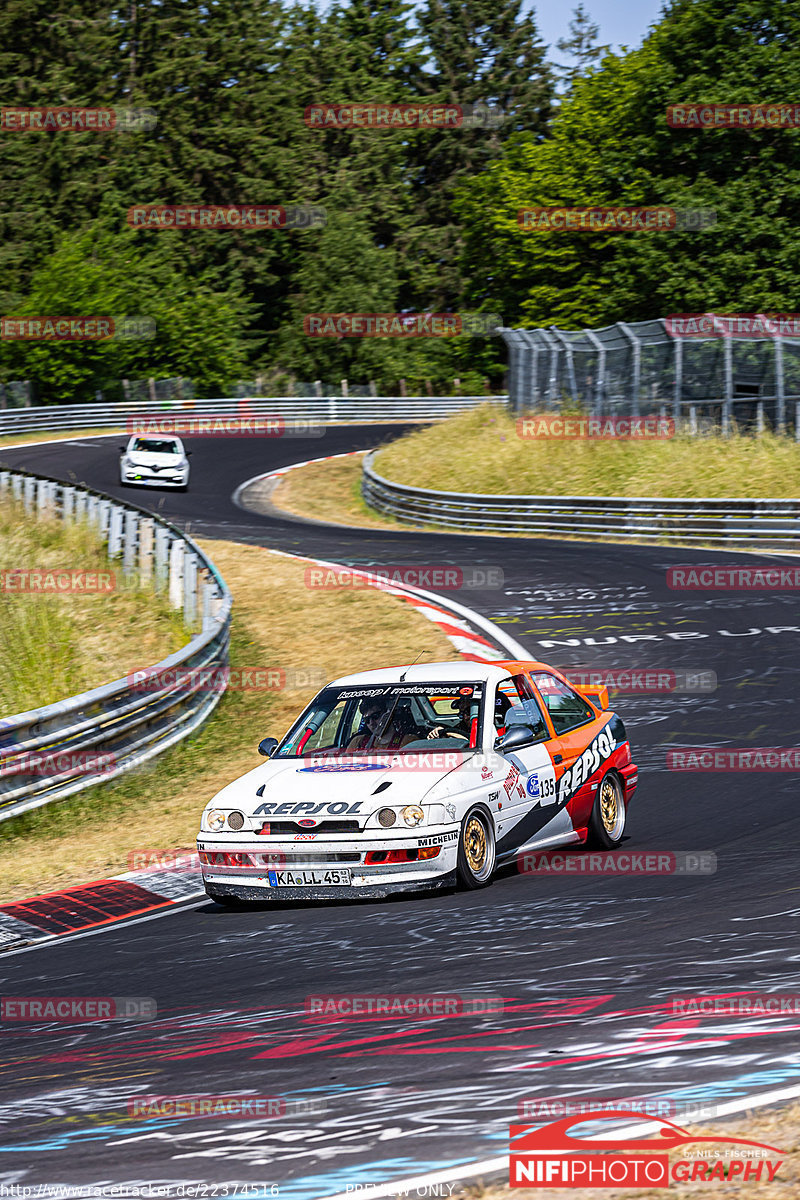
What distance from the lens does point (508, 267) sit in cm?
6725

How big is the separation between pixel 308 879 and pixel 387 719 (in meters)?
1.47

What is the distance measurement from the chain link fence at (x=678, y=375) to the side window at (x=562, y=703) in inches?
840

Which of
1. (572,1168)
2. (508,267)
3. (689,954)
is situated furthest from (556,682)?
(508,267)

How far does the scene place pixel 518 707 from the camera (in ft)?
31.8

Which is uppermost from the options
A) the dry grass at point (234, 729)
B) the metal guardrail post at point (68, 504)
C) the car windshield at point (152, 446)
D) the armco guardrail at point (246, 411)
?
the armco guardrail at point (246, 411)

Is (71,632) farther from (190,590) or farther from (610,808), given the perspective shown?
(610,808)

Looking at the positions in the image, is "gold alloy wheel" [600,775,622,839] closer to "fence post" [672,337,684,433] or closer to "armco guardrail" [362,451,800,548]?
"armco guardrail" [362,451,800,548]

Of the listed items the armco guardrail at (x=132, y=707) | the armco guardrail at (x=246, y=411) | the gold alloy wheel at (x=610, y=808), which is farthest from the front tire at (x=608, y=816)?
the armco guardrail at (x=246, y=411)

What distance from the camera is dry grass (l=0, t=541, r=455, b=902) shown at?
35.6ft

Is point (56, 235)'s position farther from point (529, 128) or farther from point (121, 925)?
point (121, 925)

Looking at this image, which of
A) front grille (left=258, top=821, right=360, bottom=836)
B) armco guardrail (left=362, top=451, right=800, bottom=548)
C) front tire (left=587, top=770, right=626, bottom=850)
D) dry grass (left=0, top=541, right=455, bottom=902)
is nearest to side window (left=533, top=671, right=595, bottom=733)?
front tire (left=587, top=770, right=626, bottom=850)

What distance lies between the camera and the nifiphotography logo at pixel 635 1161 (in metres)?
3.79

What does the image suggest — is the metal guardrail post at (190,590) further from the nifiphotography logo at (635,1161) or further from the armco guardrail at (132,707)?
the nifiphotography logo at (635,1161)

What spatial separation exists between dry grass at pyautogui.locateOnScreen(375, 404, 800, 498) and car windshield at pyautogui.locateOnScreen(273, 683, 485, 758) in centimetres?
1991
